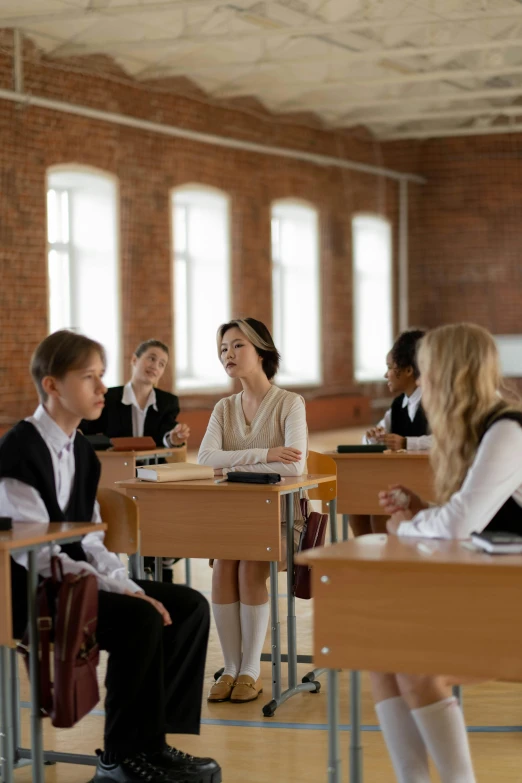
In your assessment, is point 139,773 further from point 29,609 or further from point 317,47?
point 317,47

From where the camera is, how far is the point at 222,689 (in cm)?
416

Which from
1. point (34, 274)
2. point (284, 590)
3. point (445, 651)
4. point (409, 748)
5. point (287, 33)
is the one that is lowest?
point (284, 590)

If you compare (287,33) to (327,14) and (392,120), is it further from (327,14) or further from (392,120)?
(392,120)

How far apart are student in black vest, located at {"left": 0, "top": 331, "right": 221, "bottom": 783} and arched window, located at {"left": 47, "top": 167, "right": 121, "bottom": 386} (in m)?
7.96

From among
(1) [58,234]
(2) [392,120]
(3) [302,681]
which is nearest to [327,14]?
(1) [58,234]

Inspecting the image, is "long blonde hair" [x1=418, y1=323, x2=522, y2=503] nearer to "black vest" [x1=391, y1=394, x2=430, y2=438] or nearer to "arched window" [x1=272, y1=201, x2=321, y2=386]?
"black vest" [x1=391, y1=394, x2=430, y2=438]

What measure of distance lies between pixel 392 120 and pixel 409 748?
12863 millimetres

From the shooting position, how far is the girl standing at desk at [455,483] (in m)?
2.60

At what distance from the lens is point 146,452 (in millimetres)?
5629

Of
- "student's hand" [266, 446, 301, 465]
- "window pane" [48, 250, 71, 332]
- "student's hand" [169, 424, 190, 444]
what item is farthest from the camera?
"window pane" [48, 250, 71, 332]

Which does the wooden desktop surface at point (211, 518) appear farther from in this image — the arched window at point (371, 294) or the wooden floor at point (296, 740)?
the arched window at point (371, 294)

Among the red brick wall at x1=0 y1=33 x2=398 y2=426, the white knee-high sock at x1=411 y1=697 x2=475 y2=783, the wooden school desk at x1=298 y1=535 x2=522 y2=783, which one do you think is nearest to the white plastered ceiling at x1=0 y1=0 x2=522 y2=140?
the red brick wall at x1=0 y1=33 x2=398 y2=426

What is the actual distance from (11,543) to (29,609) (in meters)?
0.26

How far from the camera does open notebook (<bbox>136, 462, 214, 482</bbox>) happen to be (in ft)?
13.7
